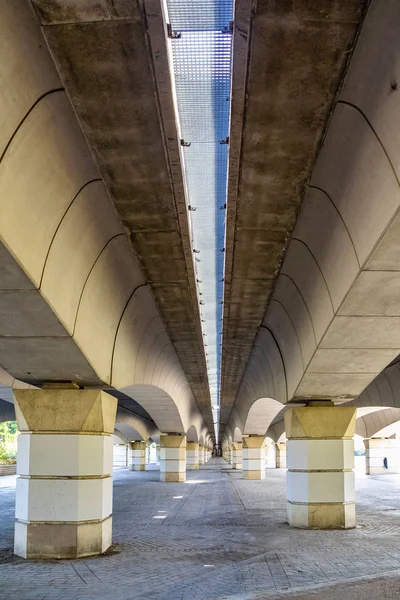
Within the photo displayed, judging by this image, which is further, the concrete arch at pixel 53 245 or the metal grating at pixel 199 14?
the concrete arch at pixel 53 245

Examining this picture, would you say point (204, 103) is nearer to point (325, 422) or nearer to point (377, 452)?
point (325, 422)

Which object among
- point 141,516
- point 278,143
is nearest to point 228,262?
point 278,143

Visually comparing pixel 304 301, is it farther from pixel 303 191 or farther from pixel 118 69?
pixel 118 69

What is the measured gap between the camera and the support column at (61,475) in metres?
9.80

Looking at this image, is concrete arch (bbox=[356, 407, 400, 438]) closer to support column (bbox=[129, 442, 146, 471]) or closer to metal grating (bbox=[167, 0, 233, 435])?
support column (bbox=[129, 442, 146, 471])

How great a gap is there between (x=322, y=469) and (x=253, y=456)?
22652mm

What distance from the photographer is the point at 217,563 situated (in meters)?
9.40

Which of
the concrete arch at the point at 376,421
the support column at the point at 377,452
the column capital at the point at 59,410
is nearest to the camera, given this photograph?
the column capital at the point at 59,410

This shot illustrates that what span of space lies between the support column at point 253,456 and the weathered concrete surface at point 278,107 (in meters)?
26.3

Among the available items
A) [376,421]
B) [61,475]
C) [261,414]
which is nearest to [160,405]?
[261,414]

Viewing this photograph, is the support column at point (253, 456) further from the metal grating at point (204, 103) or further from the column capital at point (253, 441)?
the metal grating at point (204, 103)

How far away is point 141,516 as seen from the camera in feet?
54.0

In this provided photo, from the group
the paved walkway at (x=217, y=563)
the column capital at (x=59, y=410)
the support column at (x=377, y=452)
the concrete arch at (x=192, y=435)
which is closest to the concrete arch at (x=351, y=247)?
the paved walkway at (x=217, y=563)

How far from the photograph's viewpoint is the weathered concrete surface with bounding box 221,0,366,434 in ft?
15.9
